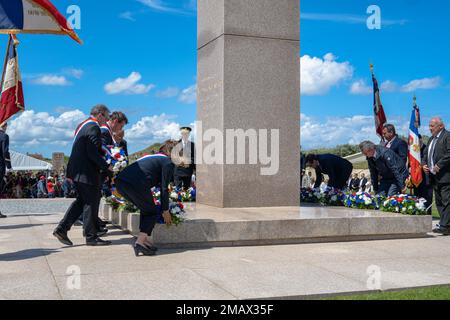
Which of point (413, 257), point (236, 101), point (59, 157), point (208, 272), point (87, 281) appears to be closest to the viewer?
point (87, 281)

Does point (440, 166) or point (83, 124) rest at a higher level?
point (83, 124)

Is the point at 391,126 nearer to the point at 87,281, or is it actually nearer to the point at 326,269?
the point at 326,269

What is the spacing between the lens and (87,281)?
516cm

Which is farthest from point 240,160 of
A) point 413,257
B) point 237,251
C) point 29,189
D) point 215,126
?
point 29,189

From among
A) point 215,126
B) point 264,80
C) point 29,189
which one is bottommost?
point 29,189

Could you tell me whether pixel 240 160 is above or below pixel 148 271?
above

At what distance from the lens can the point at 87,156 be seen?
734cm

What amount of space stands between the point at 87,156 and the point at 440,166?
625cm

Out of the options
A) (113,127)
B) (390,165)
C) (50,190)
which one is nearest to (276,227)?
(113,127)

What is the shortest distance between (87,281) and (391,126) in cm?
777

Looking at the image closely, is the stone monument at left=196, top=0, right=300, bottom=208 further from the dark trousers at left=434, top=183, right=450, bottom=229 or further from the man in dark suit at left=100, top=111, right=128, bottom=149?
the dark trousers at left=434, top=183, right=450, bottom=229

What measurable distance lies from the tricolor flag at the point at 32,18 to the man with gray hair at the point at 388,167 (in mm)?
5887

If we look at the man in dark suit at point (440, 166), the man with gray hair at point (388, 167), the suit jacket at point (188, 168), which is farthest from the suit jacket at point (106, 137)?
the man in dark suit at point (440, 166)

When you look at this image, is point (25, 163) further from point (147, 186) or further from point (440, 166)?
point (440, 166)
